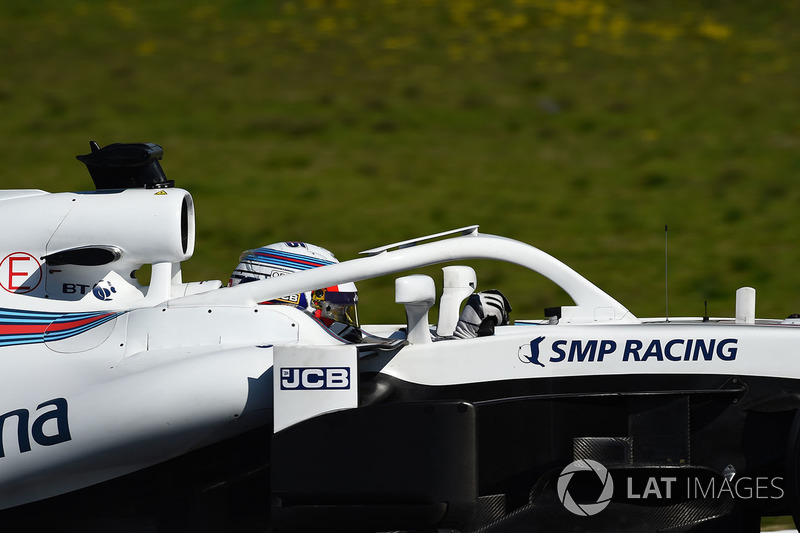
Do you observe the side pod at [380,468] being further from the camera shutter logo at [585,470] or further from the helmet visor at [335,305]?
the helmet visor at [335,305]

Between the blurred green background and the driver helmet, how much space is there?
4.33m

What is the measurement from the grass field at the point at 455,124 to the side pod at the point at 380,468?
18.0ft

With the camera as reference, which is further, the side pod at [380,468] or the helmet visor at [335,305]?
the helmet visor at [335,305]

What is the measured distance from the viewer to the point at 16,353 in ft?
13.3

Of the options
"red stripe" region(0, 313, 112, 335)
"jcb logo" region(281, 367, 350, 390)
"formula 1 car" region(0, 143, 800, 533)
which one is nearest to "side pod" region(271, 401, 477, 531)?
"formula 1 car" region(0, 143, 800, 533)

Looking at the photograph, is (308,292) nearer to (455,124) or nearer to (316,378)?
(316,378)

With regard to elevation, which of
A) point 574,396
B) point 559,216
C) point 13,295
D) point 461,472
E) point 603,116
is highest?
point 603,116

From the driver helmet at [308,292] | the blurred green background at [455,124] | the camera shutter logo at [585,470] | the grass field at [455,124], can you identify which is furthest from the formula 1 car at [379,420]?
the grass field at [455,124]

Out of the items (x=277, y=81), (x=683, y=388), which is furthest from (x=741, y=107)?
(x=683, y=388)

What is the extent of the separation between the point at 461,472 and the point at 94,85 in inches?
558

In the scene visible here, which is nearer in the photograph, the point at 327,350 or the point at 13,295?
the point at 327,350

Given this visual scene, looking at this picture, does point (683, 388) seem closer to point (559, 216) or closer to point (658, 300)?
point (658, 300)

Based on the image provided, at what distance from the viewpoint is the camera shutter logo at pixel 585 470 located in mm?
3910

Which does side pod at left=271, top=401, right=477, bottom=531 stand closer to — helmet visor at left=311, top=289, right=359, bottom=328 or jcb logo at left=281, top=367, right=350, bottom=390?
jcb logo at left=281, top=367, right=350, bottom=390
